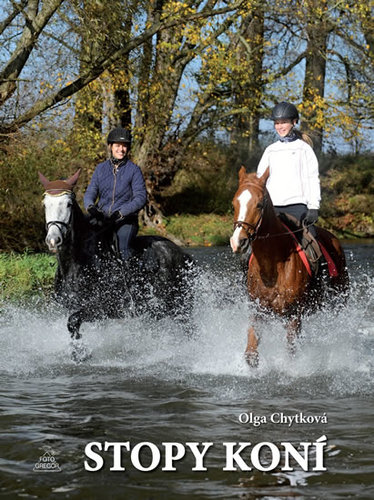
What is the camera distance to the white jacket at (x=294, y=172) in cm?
891

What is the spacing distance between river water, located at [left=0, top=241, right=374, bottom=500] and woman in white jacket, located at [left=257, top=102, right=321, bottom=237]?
111cm

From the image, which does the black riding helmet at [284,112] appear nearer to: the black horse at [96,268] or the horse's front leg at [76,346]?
the black horse at [96,268]

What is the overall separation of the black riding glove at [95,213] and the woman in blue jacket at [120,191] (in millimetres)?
120

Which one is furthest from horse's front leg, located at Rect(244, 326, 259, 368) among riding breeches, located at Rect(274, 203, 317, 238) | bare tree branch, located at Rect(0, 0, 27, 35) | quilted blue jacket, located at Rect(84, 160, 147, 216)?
bare tree branch, located at Rect(0, 0, 27, 35)

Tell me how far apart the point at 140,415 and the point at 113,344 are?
373cm

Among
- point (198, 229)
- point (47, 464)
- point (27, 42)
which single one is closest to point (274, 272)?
point (47, 464)

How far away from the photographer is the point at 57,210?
9023mm

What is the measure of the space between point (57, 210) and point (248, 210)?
2.49 m

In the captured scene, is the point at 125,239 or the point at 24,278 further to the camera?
the point at 24,278

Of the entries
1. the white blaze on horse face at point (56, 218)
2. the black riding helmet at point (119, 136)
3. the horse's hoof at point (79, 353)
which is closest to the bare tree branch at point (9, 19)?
the black riding helmet at point (119, 136)

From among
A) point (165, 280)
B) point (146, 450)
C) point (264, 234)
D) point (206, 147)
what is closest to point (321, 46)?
point (206, 147)

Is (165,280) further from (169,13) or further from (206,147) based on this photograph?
(206,147)

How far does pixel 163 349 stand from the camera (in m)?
10.2

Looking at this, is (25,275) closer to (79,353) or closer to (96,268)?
(96,268)
